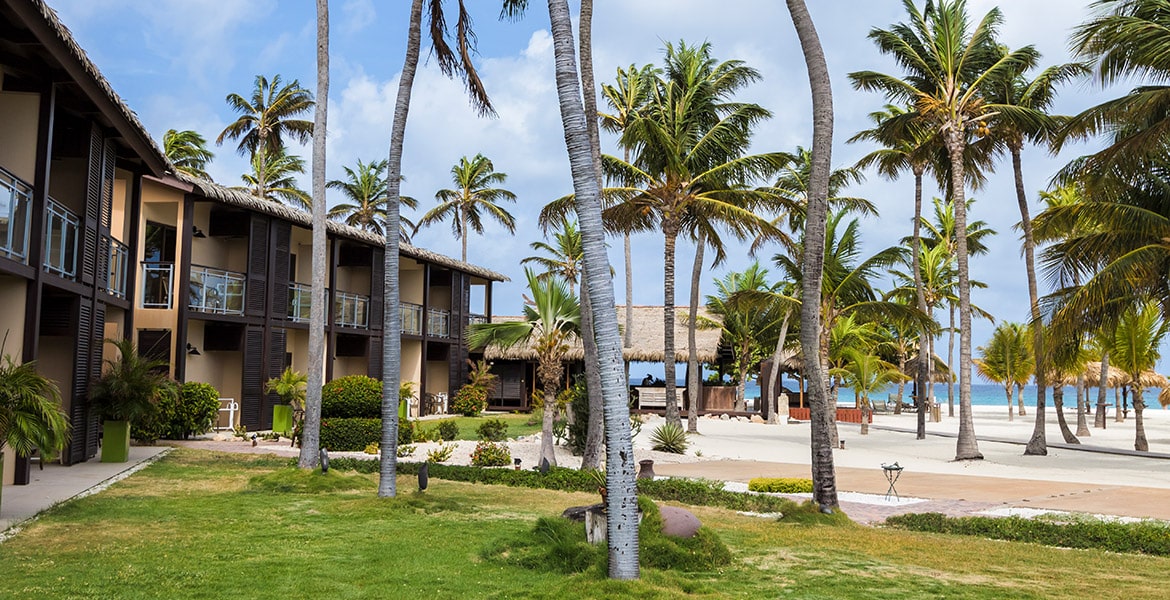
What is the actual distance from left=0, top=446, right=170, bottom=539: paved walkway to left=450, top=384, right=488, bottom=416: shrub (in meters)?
17.0

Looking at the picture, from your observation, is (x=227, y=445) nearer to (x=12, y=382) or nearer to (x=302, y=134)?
(x=12, y=382)

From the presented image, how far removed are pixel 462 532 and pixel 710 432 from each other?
66.3 feet

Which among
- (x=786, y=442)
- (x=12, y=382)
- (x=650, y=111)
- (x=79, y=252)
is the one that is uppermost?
(x=650, y=111)

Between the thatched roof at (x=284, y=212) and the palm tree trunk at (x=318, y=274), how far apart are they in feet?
14.1

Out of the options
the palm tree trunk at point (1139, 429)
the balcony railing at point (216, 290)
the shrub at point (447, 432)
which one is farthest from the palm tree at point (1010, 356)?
the balcony railing at point (216, 290)

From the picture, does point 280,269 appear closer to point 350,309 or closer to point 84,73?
point 350,309

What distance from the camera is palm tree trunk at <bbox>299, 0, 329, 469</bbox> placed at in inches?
529

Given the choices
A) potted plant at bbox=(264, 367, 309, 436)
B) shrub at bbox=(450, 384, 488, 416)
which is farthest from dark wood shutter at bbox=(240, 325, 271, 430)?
shrub at bbox=(450, 384, 488, 416)

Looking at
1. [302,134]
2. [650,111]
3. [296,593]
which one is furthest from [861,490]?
[302,134]

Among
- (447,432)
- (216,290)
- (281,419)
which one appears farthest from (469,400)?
(216,290)

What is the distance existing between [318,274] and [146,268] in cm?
971

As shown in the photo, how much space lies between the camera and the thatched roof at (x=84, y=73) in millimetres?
10469

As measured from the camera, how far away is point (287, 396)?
22.3 metres

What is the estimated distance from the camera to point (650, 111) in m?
27.1
